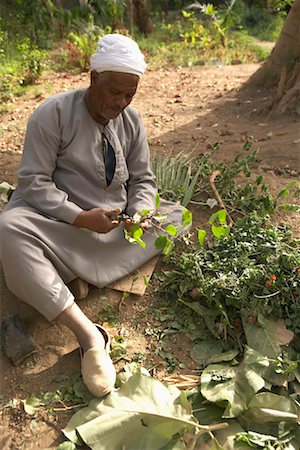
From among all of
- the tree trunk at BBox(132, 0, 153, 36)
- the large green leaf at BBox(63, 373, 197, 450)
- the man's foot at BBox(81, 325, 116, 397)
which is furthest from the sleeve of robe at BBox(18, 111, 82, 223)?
the tree trunk at BBox(132, 0, 153, 36)

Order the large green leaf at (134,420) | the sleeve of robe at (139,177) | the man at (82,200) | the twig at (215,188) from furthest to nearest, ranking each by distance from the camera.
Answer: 1. the twig at (215,188)
2. the sleeve of robe at (139,177)
3. the man at (82,200)
4. the large green leaf at (134,420)

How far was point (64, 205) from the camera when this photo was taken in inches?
86.7

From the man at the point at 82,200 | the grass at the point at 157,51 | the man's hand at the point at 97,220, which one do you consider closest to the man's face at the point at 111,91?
the man at the point at 82,200

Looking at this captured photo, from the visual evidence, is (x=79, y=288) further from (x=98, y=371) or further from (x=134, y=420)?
(x=134, y=420)

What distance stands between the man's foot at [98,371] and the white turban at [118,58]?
1.20m

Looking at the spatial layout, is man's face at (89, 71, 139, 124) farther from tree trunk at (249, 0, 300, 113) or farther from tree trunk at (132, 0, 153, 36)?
tree trunk at (132, 0, 153, 36)

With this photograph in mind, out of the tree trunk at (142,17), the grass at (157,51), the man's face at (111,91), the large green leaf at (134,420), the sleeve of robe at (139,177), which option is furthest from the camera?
the tree trunk at (142,17)

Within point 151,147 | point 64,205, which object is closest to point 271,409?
point 64,205

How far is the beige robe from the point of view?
80.5 inches

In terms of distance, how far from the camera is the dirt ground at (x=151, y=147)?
78.5 inches

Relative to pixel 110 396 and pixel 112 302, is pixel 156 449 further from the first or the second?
pixel 112 302

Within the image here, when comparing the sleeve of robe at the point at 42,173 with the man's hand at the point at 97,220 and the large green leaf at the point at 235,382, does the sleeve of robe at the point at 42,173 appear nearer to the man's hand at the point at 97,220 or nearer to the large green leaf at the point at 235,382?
the man's hand at the point at 97,220

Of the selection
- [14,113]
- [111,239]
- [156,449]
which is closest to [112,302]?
[111,239]

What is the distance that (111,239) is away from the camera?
239 centimetres
